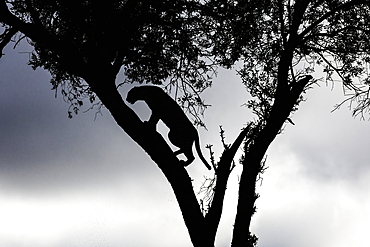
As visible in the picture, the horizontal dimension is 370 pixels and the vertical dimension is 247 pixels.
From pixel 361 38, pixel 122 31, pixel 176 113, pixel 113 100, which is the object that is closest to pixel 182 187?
pixel 176 113

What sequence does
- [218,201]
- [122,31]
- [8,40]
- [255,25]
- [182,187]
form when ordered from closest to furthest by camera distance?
[182,187] < [218,201] < [122,31] < [8,40] < [255,25]

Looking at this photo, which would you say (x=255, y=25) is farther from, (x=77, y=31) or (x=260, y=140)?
(x=77, y=31)

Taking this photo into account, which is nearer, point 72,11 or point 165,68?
point 72,11

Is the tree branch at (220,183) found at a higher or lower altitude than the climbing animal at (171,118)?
lower

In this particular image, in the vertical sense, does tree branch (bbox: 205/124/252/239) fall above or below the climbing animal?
below

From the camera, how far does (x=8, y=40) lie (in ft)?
33.9

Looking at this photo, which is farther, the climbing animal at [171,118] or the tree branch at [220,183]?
the climbing animal at [171,118]

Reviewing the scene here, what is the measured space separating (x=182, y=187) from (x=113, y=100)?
7.48 ft

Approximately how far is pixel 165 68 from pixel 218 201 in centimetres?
498

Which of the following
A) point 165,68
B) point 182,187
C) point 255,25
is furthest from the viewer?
point 165,68

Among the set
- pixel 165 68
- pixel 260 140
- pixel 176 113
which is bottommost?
pixel 260 140

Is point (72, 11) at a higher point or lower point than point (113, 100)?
higher

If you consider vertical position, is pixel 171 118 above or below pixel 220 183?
above

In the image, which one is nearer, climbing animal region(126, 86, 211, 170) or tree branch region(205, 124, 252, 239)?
tree branch region(205, 124, 252, 239)
